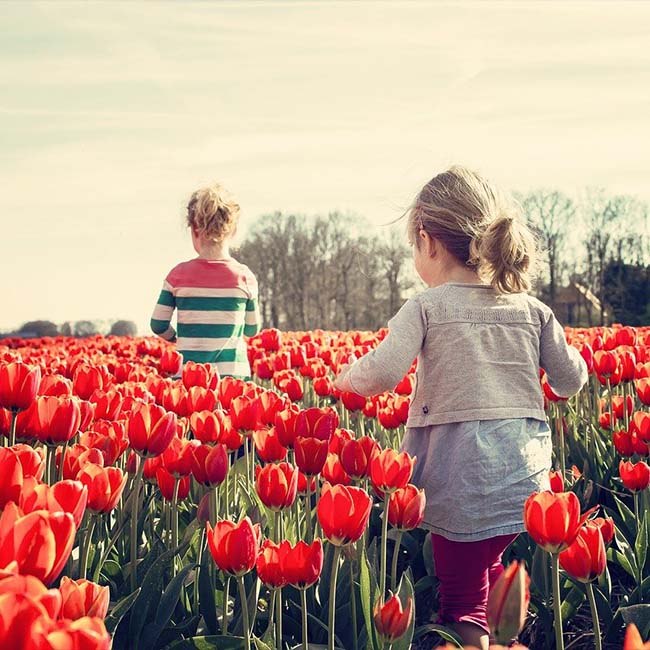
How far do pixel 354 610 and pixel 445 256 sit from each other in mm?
1698

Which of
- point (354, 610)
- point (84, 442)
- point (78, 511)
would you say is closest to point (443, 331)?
point (354, 610)

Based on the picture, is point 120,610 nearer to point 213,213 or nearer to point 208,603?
point 208,603

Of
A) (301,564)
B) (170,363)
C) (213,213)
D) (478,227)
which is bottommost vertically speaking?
(301,564)

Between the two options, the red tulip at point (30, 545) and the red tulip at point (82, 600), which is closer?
the red tulip at point (30, 545)

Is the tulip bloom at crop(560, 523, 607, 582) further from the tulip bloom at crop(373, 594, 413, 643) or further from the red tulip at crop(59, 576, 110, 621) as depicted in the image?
the red tulip at crop(59, 576, 110, 621)

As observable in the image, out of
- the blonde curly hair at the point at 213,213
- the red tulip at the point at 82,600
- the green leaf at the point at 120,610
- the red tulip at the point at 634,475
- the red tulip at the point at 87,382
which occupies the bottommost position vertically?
the green leaf at the point at 120,610

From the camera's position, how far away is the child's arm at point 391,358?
3725 millimetres

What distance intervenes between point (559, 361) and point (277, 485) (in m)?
1.84

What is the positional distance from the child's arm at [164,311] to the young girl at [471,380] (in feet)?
10.0

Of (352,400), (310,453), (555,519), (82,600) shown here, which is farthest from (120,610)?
(352,400)

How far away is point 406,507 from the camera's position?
3.08 m

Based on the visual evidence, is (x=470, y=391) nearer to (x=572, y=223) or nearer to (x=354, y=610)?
(x=354, y=610)

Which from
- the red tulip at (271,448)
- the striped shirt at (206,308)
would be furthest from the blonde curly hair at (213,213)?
the red tulip at (271,448)

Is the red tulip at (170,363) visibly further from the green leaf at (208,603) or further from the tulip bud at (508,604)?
the tulip bud at (508,604)
